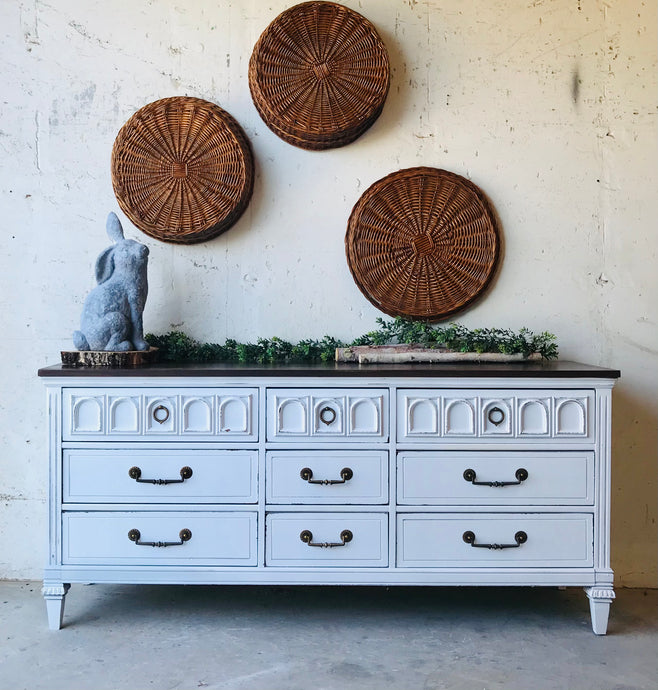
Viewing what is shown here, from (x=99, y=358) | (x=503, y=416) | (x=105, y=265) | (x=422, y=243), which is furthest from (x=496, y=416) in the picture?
(x=105, y=265)

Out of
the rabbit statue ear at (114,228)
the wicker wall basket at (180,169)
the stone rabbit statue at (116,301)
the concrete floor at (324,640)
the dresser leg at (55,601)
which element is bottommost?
the concrete floor at (324,640)

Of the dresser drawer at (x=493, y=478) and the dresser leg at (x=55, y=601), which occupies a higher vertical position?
the dresser drawer at (x=493, y=478)

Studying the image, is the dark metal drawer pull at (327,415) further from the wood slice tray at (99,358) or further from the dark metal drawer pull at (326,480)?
the wood slice tray at (99,358)

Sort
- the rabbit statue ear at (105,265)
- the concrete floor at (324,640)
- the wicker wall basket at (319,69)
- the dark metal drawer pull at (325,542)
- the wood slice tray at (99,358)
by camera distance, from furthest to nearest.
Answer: the wicker wall basket at (319,69)
the rabbit statue ear at (105,265)
the wood slice tray at (99,358)
the dark metal drawer pull at (325,542)
the concrete floor at (324,640)

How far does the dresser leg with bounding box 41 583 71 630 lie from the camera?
258 cm

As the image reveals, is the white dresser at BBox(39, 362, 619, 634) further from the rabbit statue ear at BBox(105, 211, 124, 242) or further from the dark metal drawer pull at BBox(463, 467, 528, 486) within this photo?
the rabbit statue ear at BBox(105, 211, 124, 242)

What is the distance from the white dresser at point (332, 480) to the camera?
100 inches

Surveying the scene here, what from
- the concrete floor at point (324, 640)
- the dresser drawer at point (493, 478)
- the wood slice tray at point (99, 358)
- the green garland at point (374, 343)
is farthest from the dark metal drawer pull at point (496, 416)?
the wood slice tray at point (99, 358)

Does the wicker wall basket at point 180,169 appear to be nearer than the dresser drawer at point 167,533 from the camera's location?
No

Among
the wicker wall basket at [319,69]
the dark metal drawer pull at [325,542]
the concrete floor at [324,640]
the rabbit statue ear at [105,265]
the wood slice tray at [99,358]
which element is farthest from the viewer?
the wicker wall basket at [319,69]

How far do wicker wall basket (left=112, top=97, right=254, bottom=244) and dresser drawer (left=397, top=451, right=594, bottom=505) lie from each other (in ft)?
4.55

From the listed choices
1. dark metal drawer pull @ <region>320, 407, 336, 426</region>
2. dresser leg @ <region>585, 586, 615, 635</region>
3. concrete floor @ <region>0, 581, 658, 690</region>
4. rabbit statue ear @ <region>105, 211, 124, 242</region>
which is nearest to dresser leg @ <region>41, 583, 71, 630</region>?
concrete floor @ <region>0, 581, 658, 690</region>

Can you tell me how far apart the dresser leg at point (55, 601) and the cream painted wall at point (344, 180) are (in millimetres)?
605

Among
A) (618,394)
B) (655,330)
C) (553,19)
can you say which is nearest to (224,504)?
(618,394)
